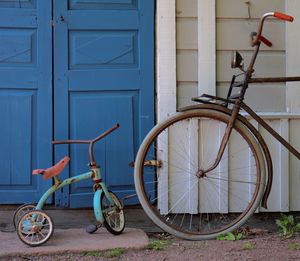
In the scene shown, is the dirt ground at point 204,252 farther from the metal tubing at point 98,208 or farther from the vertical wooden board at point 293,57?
the vertical wooden board at point 293,57

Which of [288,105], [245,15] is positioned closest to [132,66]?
[245,15]

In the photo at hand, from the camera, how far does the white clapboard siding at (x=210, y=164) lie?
4031mm

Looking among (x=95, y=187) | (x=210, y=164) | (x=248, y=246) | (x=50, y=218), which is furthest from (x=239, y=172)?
(x=50, y=218)

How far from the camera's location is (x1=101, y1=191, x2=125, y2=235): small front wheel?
3.71 m

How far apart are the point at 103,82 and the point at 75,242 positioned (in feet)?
4.09

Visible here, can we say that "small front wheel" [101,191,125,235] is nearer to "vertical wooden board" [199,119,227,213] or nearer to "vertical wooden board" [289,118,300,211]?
"vertical wooden board" [199,119,227,213]

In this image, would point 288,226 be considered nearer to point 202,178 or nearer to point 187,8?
point 202,178

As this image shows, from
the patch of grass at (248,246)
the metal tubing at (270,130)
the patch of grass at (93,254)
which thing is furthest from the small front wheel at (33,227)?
the metal tubing at (270,130)

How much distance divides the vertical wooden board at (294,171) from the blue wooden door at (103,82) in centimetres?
110

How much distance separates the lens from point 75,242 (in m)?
3.63

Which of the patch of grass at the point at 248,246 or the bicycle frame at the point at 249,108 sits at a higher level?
→ the bicycle frame at the point at 249,108

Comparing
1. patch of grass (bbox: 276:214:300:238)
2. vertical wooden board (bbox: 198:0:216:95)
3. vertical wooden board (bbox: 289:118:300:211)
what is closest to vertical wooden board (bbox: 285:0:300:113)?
vertical wooden board (bbox: 289:118:300:211)

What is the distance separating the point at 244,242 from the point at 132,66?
1.58 m

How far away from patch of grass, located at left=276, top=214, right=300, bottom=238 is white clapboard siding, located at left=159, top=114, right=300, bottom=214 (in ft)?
0.33
